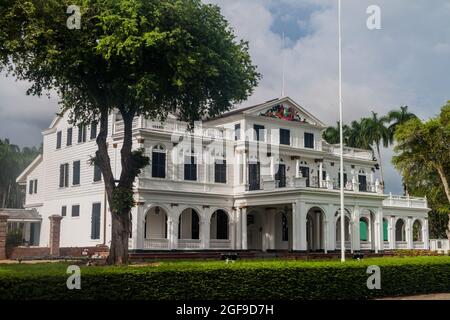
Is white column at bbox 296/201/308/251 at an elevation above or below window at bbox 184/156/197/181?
below

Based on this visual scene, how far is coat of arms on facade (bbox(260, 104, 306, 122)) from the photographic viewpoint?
156 ft

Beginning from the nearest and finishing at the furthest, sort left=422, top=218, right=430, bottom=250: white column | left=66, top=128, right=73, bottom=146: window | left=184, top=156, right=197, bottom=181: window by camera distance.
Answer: left=184, top=156, right=197, bottom=181: window < left=66, top=128, right=73, bottom=146: window < left=422, top=218, right=430, bottom=250: white column

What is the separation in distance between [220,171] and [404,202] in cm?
2071

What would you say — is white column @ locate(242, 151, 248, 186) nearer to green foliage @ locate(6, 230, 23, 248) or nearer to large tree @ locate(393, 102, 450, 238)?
large tree @ locate(393, 102, 450, 238)

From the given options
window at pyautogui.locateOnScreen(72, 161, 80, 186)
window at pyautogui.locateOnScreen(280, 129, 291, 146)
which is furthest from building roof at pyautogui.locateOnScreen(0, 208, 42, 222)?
window at pyautogui.locateOnScreen(280, 129, 291, 146)

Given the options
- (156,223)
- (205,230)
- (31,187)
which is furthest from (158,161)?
(31,187)

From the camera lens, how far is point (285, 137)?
159 feet

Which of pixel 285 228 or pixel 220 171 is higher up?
pixel 220 171

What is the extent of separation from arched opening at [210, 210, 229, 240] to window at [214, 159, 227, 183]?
250 centimetres

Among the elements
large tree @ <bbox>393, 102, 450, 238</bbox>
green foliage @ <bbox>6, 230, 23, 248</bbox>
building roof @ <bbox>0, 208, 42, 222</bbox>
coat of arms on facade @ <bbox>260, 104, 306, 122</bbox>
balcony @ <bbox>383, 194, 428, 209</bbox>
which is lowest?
green foliage @ <bbox>6, 230, 23, 248</bbox>

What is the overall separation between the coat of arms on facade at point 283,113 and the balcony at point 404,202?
11801mm

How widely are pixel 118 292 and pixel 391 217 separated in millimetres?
42187

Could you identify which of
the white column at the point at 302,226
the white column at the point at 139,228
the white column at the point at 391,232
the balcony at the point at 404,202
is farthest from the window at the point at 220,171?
the balcony at the point at 404,202

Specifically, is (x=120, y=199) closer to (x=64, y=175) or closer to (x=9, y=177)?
(x=64, y=175)
